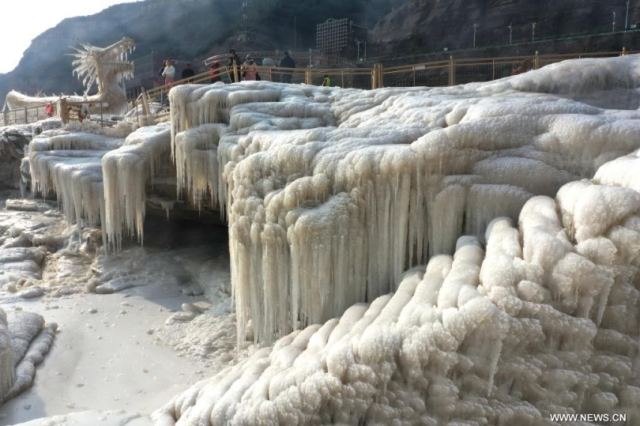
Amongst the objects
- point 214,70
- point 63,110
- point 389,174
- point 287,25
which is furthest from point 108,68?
point 287,25

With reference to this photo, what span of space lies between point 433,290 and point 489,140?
1801 mm

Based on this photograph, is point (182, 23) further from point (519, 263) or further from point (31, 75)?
point (519, 263)

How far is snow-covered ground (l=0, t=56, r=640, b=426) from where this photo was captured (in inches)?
127

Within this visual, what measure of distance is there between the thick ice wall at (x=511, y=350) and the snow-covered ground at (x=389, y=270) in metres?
0.01

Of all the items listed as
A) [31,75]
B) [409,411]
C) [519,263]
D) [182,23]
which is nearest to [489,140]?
[519,263]

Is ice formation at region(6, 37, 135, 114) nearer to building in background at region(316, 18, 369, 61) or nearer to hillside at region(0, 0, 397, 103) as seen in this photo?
building in background at region(316, 18, 369, 61)

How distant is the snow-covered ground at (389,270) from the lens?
3230 mm

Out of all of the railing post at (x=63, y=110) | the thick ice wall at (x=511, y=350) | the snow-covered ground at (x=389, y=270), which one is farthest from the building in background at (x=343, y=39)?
the thick ice wall at (x=511, y=350)

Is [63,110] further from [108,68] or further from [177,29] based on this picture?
[177,29]

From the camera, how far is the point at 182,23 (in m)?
44.8

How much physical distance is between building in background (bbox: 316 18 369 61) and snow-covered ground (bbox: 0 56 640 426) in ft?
71.8

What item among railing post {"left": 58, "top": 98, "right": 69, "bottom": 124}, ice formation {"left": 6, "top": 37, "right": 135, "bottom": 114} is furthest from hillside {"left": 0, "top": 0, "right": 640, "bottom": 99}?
railing post {"left": 58, "top": 98, "right": 69, "bottom": 124}

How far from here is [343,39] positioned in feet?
96.7

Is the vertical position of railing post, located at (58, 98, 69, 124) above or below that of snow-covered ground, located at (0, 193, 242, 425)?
above
